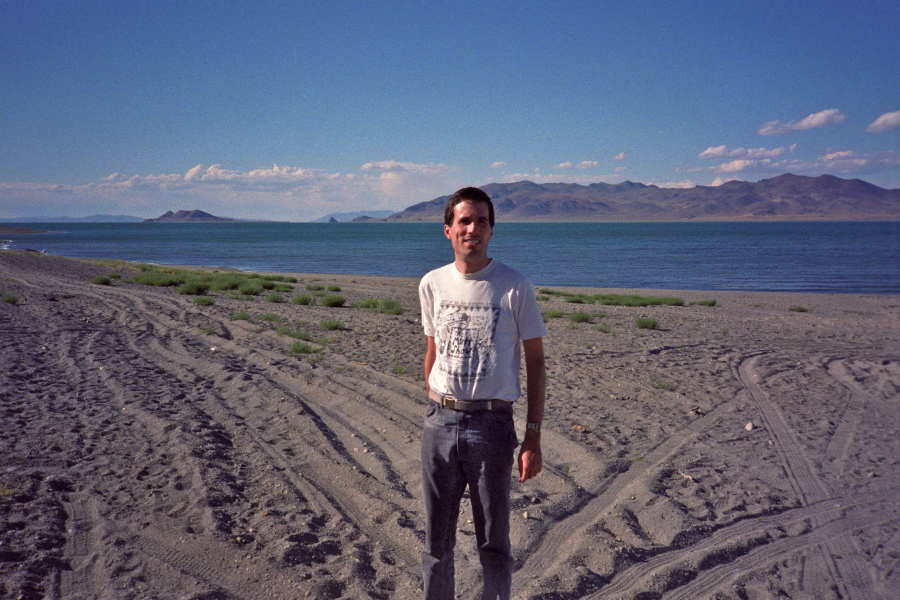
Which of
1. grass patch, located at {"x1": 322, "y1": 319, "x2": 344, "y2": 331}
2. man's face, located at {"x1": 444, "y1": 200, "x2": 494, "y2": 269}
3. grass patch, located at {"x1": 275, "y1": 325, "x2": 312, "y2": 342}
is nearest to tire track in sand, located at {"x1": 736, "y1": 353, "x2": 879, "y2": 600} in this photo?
man's face, located at {"x1": 444, "y1": 200, "x2": 494, "y2": 269}

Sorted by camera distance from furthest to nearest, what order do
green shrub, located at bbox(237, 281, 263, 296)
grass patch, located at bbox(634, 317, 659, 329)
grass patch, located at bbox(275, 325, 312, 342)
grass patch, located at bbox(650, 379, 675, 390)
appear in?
green shrub, located at bbox(237, 281, 263, 296) → grass patch, located at bbox(634, 317, 659, 329) → grass patch, located at bbox(275, 325, 312, 342) → grass patch, located at bbox(650, 379, 675, 390)

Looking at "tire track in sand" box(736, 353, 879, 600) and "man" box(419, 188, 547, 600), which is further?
"tire track in sand" box(736, 353, 879, 600)

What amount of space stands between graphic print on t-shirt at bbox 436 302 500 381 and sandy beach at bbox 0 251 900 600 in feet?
5.38

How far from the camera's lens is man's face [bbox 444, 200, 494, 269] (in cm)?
237

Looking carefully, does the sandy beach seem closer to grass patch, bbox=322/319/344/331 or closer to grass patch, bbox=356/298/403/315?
grass patch, bbox=322/319/344/331

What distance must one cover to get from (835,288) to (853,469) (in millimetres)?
25735

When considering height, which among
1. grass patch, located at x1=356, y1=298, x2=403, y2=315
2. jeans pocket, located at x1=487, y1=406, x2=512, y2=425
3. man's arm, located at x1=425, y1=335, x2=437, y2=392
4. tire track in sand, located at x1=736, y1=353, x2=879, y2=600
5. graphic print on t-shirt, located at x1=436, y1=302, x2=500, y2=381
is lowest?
tire track in sand, located at x1=736, y1=353, x2=879, y2=600

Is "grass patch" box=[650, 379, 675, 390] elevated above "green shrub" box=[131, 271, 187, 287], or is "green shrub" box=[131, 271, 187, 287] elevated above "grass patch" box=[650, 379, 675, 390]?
"green shrub" box=[131, 271, 187, 287]

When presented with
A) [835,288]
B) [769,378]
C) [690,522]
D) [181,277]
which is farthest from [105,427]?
[835,288]

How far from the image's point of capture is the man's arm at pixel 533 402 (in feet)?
8.06

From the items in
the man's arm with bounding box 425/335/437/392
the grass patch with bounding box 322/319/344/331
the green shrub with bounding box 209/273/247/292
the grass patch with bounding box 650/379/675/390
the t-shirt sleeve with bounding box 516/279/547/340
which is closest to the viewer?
the t-shirt sleeve with bounding box 516/279/547/340

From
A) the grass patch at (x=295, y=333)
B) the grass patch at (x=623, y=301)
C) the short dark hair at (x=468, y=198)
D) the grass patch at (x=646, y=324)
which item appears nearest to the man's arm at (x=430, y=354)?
the short dark hair at (x=468, y=198)

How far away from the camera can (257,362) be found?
8484 millimetres

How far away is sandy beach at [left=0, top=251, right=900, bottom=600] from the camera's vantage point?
3.42 m
